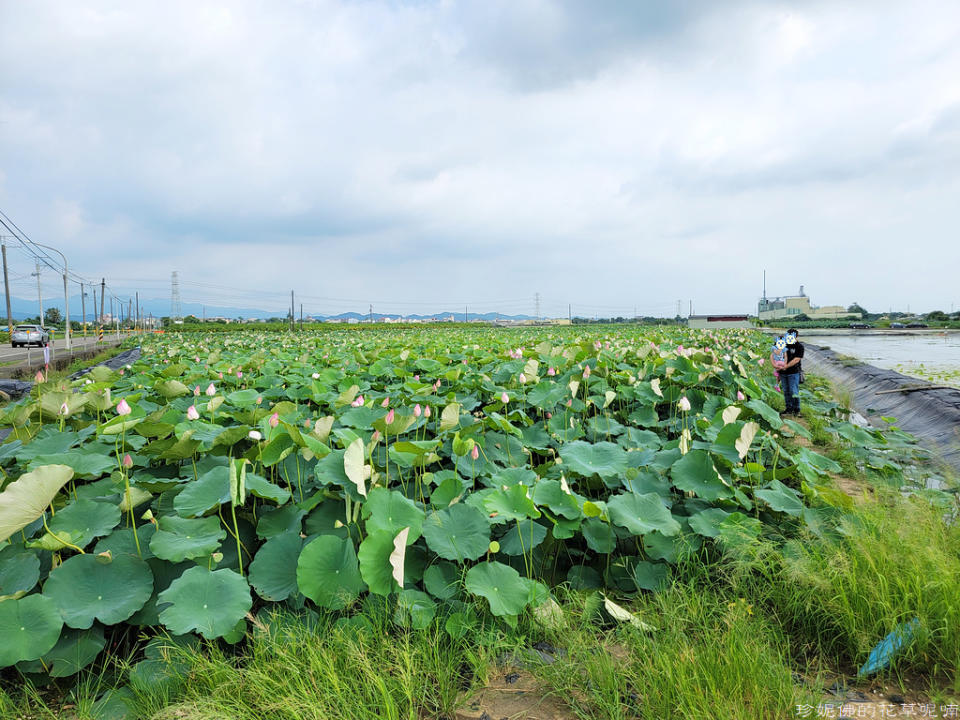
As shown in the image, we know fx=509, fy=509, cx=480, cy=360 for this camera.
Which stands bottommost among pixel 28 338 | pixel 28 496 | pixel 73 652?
pixel 73 652

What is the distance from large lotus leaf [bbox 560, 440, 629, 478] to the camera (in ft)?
8.09

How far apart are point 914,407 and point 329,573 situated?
29.6 feet

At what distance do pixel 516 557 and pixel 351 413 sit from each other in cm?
146

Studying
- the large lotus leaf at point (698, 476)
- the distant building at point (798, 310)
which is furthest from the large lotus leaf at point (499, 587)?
the distant building at point (798, 310)

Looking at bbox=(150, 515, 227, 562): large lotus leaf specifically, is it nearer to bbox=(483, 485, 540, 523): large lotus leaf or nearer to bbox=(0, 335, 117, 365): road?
bbox=(483, 485, 540, 523): large lotus leaf

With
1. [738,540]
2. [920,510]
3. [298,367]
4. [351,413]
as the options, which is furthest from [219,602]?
[298,367]

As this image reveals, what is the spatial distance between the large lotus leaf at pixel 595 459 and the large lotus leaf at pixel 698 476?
0.25 meters

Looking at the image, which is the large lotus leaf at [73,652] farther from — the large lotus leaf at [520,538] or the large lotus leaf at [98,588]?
the large lotus leaf at [520,538]

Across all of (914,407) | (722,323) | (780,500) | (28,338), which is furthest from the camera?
(722,323)

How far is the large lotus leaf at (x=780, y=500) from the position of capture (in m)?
2.39

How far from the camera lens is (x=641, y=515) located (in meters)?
2.16

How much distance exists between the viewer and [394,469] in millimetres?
2701

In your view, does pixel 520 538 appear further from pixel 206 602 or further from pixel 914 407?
pixel 914 407

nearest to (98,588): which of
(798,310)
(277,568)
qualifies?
(277,568)
